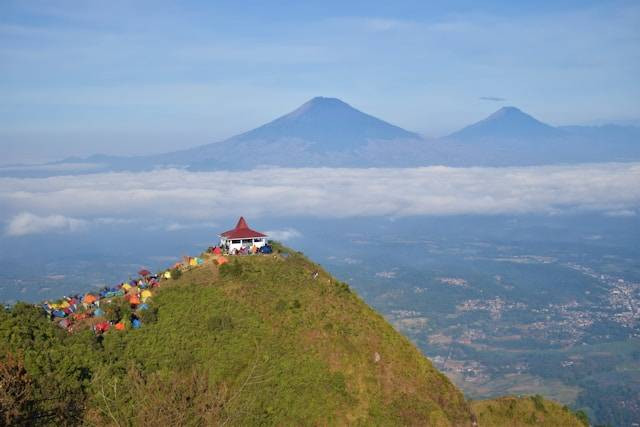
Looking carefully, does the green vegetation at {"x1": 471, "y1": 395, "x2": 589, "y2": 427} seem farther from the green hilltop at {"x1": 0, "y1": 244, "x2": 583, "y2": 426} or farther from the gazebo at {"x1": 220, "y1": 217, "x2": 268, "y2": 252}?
the gazebo at {"x1": 220, "y1": 217, "x2": 268, "y2": 252}

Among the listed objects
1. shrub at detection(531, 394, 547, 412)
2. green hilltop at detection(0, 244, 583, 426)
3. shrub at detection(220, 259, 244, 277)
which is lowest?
shrub at detection(531, 394, 547, 412)

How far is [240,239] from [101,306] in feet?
37.5

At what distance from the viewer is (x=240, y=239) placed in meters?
46.4

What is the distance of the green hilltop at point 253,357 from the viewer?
97.1ft

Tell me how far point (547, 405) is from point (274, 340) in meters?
A: 21.0

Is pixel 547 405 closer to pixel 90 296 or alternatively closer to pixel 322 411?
pixel 322 411

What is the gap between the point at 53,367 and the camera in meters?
30.1

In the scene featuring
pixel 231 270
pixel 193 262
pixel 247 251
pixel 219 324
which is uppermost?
pixel 247 251

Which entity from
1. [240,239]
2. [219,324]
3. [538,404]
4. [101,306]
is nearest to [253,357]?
[219,324]

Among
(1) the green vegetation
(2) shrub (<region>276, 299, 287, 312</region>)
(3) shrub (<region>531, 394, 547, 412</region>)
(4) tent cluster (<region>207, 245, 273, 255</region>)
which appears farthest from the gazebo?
(3) shrub (<region>531, 394, 547, 412</region>)

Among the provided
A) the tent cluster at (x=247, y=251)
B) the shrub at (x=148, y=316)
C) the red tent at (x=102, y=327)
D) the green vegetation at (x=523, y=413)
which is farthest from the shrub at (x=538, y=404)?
the red tent at (x=102, y=327)

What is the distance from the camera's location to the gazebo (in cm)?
4638

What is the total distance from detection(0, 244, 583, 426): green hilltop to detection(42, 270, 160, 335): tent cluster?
0.64 meters

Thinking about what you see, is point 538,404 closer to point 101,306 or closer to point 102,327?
point 102,327
